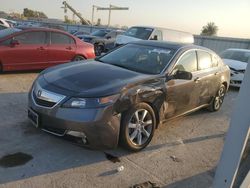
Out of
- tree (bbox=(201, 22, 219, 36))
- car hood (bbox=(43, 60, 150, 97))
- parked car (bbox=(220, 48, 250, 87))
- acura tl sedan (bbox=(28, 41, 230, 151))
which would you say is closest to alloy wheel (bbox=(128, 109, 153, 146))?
acura tl sedan (bbox=(28, 41, 230, 151))

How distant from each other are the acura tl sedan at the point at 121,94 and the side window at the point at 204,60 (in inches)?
2.2

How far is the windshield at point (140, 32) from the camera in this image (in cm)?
1481

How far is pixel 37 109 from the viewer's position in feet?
13.7

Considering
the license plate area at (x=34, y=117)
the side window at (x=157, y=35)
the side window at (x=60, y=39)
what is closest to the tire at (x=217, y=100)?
the license plate area at (x=34, y=117)

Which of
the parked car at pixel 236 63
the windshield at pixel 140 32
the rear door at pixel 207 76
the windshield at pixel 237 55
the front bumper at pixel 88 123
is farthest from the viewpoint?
the windshield at pixel 140 32

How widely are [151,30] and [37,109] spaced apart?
37.9ft

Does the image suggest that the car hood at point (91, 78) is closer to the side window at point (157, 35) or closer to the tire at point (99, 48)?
the side window at point (157, 35)

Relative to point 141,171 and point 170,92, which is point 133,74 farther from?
point 141,171

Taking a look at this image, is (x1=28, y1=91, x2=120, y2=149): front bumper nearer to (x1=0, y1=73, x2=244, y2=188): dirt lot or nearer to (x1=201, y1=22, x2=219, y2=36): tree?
(x1=0, y1=73, x2=244, y2=188): dirt lot

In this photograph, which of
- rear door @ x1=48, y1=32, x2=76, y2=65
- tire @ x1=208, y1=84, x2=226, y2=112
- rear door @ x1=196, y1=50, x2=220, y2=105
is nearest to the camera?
rear door @ x1=196, y1=50, x2=220, y2=105

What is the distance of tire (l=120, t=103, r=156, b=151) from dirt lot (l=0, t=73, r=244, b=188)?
0.16 meters

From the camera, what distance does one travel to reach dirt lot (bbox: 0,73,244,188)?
11.8 ft

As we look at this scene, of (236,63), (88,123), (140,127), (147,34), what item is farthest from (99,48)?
(88,123)

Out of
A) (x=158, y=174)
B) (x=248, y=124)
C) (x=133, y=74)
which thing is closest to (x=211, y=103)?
(x=133, y=74)
